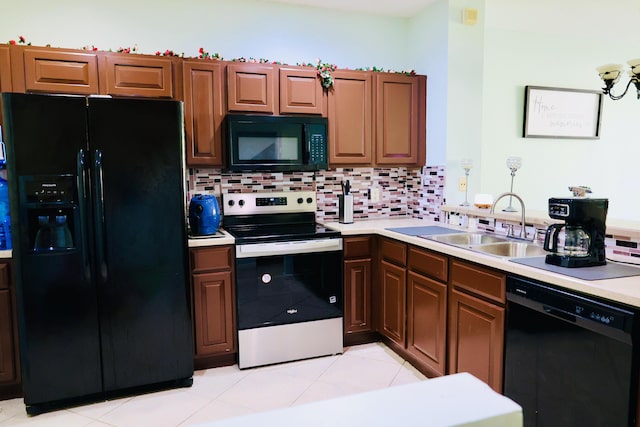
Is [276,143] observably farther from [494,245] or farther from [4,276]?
[4,276]

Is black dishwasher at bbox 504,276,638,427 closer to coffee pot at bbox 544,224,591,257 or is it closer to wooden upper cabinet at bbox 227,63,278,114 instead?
coffee pot at bbox 544,224,591,257

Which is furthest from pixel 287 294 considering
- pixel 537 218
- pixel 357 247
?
pixel 537 218

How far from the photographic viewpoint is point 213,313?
2832mm

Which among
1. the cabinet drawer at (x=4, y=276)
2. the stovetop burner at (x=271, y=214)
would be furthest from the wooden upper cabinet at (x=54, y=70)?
the stovetop burner at (x=271, y=214)

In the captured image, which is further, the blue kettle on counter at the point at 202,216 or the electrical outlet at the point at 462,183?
the electrical outlet at the point at 462,183

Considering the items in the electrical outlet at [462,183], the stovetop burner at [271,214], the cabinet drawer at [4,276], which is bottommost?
the cabinet drawer at [4,276]

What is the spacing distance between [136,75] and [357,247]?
6.26 feet

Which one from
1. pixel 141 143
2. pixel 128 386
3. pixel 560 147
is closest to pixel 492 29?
pixel 560 147

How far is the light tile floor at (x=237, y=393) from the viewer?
2340 mm

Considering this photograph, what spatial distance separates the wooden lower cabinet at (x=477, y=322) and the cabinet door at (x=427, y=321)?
0.20 ft

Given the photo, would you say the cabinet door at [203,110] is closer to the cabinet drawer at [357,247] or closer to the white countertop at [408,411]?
the cabinet drawer at [357,247]

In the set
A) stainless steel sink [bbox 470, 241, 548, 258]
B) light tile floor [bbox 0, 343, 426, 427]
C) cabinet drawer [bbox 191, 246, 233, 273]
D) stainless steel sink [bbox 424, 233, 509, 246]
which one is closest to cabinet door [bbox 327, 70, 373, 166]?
stainless steel sink [bbox 424, 233, 509, 246]

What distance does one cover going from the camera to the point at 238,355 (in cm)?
290

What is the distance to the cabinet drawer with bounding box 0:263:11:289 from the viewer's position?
243cm
